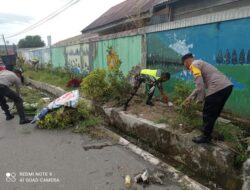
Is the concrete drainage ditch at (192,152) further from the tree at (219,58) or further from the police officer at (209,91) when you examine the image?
the tree at (219,58)

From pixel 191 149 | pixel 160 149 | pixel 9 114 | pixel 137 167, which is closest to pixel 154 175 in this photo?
pixel 137 167

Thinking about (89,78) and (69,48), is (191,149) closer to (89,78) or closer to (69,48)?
(89,78)

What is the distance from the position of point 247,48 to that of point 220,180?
234cm

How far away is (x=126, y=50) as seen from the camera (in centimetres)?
832

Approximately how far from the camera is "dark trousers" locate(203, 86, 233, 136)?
12.6 ft

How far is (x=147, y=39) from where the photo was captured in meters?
7.34

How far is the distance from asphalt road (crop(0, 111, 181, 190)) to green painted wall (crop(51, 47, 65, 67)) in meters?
9.51

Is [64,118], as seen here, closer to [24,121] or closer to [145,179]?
[24,121]

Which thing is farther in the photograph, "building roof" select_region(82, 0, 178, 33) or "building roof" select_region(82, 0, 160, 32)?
"building roof" select_region(82, 0, 160, 32)

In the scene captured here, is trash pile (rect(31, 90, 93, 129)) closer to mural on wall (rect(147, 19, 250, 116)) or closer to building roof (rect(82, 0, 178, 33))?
mural on wall (rect(147, 19, 250, 116))

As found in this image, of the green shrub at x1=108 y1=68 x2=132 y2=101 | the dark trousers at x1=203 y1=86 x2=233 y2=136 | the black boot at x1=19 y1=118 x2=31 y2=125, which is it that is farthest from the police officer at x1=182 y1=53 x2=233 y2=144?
the black boot at x1=19 y1=118 x2=31 y2=125

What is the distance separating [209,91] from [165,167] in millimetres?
1334

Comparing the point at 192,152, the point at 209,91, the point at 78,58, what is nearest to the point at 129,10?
the point at 78,58

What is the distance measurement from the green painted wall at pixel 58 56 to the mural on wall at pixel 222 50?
30.3 ft
